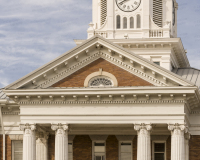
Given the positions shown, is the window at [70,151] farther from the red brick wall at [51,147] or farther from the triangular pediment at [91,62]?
the triangular pediment at [91,62]

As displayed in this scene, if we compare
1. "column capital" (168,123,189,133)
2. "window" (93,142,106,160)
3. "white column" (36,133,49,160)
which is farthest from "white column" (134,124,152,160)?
"white column" (36,133,49,160)

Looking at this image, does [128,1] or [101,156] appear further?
[128,1]

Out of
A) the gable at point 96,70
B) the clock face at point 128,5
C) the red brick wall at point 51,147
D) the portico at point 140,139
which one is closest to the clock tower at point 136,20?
the clock face at point 128,5

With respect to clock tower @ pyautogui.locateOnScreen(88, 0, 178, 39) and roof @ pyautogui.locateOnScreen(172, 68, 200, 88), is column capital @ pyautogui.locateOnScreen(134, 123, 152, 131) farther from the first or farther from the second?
clock tower @ pyautogui.locateOnScreen(88, 0, 178, 39)

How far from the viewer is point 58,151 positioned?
3934 cm

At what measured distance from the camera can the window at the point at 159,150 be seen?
43.0 metres

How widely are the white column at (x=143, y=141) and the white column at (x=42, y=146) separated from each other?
6.89m

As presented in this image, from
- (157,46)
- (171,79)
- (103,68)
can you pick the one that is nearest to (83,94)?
(103,68)

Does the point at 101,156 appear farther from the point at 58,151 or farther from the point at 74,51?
the point at 74,51

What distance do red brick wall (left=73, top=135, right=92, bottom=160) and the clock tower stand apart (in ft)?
28.6

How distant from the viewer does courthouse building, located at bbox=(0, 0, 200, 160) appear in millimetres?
38906

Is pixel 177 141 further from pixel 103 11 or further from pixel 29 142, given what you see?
pixel 103 11

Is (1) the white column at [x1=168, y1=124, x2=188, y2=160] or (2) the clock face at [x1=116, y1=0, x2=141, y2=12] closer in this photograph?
(1) the white column at [x1=168, y1=124, x2=188, y2=160]

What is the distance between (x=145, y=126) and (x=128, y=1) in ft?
43.2
